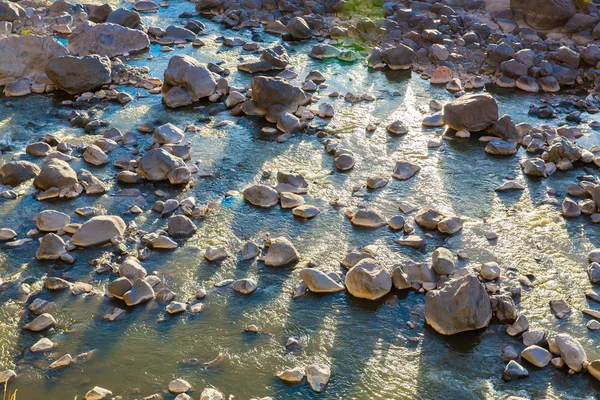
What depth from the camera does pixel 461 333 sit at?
219 inches

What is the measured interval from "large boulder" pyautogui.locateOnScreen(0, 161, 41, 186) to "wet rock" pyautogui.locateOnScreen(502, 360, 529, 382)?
5287 mm

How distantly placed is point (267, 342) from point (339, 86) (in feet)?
18.9

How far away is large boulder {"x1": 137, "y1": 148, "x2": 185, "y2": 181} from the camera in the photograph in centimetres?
767

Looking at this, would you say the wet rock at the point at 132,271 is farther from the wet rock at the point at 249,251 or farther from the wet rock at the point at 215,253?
the wet rock at the point at 249,251

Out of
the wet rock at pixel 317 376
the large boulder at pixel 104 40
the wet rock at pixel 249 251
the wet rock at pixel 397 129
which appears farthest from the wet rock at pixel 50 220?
the large boulder at pixel 104 40

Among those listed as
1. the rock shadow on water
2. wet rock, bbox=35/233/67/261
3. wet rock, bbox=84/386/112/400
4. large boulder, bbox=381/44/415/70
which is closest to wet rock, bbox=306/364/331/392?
wet rock, bbox=84/386/112/400

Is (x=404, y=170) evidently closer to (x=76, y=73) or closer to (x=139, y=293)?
(x=139, y=293)

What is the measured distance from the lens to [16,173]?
298 inches

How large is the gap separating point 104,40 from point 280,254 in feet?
21.1

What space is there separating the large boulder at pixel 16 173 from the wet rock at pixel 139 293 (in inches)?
100

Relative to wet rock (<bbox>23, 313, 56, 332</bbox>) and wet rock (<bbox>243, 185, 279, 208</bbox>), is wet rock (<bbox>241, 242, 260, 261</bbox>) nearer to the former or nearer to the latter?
wet rock (<bbox>243, 185, 279, 208</bbox>)

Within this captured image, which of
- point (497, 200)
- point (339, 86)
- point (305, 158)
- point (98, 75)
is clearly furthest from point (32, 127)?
point (497, 200)

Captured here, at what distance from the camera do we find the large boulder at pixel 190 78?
31.8 ft

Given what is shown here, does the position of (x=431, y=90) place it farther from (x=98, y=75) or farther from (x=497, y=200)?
(x=98, y=75)
